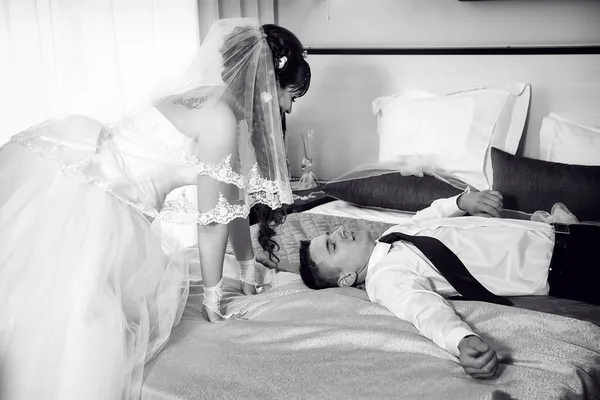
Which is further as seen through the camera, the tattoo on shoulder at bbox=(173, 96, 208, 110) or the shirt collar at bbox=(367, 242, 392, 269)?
the shirt collar at bbox=(367, 242, 392, 269)

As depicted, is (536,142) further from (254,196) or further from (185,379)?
(185,379)

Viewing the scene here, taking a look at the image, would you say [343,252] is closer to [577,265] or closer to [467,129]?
[577,265]

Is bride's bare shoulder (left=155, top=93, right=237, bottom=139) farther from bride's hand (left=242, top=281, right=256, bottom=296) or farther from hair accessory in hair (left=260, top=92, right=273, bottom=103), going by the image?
bride's hand (left=242, top=281, right=256, bottom=296)

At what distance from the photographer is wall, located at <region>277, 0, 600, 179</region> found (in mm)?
2873

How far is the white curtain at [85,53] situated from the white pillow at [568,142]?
1.79m

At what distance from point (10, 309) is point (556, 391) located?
1.23 metres

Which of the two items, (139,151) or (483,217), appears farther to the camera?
(483,217)

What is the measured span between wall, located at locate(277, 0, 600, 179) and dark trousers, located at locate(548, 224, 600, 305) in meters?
1.23

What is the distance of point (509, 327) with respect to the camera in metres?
1.59

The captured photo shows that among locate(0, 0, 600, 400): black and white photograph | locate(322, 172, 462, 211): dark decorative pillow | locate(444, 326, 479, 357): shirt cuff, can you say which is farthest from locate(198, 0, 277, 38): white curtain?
locate(444, 326, 479, 357): shirt cuff

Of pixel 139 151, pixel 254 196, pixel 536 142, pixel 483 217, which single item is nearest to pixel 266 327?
pixel 254 196

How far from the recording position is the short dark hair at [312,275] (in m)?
2.00

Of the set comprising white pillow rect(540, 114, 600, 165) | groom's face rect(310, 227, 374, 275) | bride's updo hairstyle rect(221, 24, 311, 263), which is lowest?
groom's face rect(310, 227, 374, 275)

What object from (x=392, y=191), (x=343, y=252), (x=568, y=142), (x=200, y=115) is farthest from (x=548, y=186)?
(x=200, y=115)
